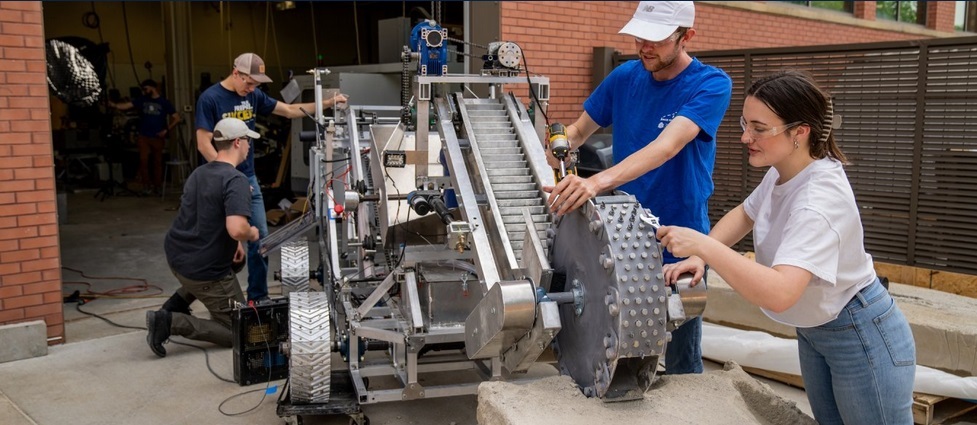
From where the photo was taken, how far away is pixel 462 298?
13.9 ft

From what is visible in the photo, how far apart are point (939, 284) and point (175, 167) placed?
14414mm

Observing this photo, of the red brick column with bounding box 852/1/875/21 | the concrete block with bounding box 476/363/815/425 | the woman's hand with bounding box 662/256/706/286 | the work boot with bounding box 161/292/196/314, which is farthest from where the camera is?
the red brick column with bounding box 852/1/875/21

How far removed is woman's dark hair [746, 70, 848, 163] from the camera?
241 centimetres

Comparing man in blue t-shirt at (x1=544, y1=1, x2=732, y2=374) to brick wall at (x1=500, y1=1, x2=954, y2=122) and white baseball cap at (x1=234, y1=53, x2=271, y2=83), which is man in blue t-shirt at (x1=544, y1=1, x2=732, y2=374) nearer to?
white baseball cap at (x1=234, y1=53, x2=271, y2=83)

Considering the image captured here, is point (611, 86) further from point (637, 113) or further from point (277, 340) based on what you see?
point (277, 340)

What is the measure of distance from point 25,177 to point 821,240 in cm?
536

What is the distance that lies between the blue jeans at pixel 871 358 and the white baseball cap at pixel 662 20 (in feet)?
4.11

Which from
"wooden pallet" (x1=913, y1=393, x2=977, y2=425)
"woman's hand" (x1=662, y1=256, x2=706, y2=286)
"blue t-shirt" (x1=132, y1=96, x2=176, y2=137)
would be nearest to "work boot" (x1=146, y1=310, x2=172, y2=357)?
"woman's hand" (x1=662, y1=256, x2=706, y2=286)

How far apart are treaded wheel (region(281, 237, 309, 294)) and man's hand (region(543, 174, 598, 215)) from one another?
3.58 meters

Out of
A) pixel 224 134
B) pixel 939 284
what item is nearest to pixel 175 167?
pixel 224 134

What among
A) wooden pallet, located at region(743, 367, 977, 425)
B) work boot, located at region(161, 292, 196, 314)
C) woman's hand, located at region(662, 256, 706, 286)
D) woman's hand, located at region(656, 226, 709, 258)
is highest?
woman's hand, located at region(656, 226, 709, 258)

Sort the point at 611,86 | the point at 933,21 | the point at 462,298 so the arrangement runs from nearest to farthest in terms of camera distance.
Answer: the point at 611,86 < the point at 462,298 < the point at 933,21

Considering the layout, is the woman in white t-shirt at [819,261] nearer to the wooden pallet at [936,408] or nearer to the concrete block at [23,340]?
the wooden pallet at [936,408]

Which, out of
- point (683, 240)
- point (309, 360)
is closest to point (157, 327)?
point (309, 360)
